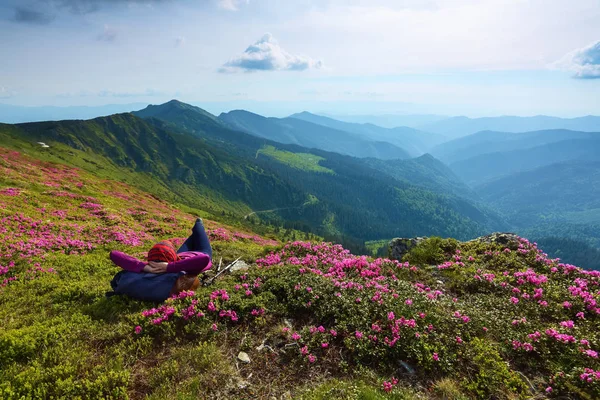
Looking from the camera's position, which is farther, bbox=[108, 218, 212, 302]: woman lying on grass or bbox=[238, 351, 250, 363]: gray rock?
bbox=[108, 218, 212, 302]: woman lying on grass

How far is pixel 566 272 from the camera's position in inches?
434

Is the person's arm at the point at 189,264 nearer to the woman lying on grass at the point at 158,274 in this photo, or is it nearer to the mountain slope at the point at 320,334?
the woman lying on grass at the point at 158,274

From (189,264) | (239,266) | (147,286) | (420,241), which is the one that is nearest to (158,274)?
(147,286)

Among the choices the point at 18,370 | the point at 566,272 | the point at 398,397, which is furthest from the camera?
the point at 566,272

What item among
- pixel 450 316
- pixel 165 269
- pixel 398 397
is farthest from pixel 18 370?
pixel 450 316

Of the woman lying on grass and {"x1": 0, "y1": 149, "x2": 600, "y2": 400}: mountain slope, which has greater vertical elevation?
the woman lying on grass

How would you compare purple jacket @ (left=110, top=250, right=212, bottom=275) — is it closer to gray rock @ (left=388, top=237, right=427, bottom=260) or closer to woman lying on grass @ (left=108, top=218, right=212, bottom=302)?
woman lying on grass @ (left=108, top=218, right=212, bottom=302)

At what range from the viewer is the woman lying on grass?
9.75 metres

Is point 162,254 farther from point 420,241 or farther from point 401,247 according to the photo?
point 420,241

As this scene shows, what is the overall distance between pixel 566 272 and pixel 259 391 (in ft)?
39.5

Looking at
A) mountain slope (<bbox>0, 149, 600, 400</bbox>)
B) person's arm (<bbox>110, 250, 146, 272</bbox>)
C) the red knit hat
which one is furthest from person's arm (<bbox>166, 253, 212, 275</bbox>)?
person's arm (<bbox>110, 250, 146, 272</bbox>)

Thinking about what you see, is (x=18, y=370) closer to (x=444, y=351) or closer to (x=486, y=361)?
(x=444, y=351)

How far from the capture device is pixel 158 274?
33.0 feet

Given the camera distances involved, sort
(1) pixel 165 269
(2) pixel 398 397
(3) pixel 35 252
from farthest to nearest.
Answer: (3) pixel 35 252, (1) pixel 165 269, (2) pixel 398 397
